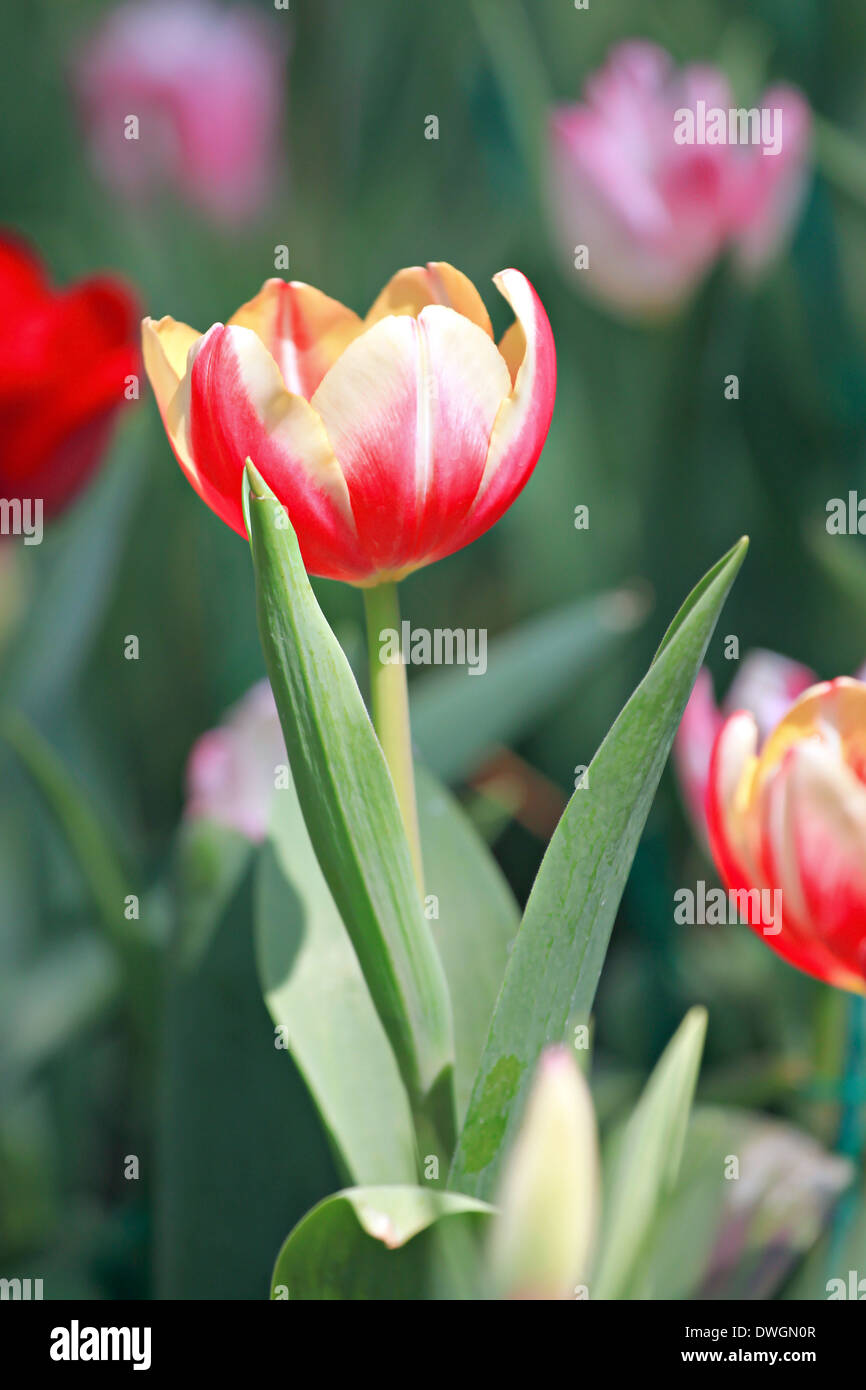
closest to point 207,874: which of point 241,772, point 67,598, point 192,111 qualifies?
point 241,772

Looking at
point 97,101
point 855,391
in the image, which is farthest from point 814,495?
point 97,101

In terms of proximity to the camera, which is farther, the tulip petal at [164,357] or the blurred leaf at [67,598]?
the blurred leaf at [67,598]

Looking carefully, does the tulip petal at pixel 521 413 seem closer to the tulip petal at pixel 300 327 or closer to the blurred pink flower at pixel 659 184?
the tulip petal at pixel 300 327

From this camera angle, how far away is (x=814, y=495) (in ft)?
2.58

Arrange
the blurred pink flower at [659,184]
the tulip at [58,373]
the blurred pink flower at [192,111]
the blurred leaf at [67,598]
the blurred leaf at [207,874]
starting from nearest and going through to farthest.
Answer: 1. the blurred leaf at [207,874]
2. the tulip at [58,373]
3. the blurred leaf at [67,598]
4. the blurred pink flower at [659,184]
5. the blurred pink flower at [192,111]

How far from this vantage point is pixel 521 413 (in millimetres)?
273

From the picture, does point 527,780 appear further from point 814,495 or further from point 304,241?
point 304,241

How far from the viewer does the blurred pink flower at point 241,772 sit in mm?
459

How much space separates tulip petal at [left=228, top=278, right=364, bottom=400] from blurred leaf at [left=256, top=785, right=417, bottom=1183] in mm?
116

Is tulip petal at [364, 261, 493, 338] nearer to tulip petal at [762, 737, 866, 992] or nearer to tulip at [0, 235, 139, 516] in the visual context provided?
tulip petal at [762, 737, 866, 992]

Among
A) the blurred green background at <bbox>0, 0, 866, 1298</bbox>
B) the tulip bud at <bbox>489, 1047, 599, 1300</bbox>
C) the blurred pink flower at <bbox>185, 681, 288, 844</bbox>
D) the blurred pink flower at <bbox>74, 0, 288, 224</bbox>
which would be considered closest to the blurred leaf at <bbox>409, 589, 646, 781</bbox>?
the blurred green background at <bbox>0, 0, 866, 1298</bbox>

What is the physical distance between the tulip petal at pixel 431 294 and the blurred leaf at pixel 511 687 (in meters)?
0.31

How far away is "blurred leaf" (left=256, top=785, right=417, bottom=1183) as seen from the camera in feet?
1.03

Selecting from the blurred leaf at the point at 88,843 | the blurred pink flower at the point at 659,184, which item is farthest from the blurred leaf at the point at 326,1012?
the blurred pink flower at the point at 659,184
